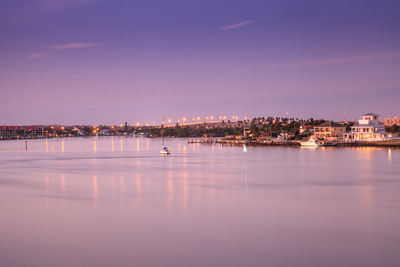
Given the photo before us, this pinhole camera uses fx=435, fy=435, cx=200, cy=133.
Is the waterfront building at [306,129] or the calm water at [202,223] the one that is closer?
the calm water at [202,223]

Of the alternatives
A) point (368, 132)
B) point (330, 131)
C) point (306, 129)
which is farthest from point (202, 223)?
point (306, 129)

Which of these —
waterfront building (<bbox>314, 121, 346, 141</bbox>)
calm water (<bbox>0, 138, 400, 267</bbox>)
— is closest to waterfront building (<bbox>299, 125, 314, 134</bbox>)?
waterfront building (<bbox>314, 121, 346, 141</bbox>)

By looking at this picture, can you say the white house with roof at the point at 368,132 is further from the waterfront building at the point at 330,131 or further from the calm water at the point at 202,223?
the calm water at the point at 202,223

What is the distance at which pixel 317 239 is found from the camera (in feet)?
43.2

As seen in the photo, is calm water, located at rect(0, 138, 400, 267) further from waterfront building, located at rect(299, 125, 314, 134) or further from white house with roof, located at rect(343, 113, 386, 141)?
waterfront building, located at rect(299, 125, 314, 134)

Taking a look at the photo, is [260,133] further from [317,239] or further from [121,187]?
[317,239]

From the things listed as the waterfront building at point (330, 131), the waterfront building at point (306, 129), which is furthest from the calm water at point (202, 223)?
the waterfront building at point (306, 129)

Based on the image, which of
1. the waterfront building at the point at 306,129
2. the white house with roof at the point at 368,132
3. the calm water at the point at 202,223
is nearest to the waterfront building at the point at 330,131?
the white house with roof at the point at 368,132

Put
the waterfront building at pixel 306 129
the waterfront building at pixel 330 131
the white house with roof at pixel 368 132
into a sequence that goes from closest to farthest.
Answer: the white house with roof at pixel 368 132 → the waterfront building at pixel 330 131 → the waterfront building at pixel 306 129

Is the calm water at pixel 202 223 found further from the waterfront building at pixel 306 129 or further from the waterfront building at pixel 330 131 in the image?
the waterfront building at pixel 306 129

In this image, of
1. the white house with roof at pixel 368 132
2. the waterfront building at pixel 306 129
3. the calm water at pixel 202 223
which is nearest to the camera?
the calm water at pixel 202 223

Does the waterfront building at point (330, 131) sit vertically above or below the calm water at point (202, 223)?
above

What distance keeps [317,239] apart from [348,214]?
178 inches

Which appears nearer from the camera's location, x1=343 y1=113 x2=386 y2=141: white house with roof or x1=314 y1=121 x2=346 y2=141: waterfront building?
x1=343 y1=113 x2=386 y2=141: white house with roof
